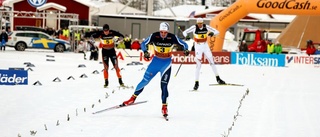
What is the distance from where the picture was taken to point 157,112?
12.8 m

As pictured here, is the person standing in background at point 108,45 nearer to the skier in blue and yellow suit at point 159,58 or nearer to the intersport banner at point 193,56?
the skier in blue and yellow suit at point 159,58

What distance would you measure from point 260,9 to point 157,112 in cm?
2110

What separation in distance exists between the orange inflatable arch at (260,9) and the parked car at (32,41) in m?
14.0

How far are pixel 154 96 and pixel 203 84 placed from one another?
13.6 ft

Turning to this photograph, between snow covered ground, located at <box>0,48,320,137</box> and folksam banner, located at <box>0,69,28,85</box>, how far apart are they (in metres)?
0.40

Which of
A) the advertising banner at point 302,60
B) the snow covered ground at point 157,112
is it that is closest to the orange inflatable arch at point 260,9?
the advertising banner at point 302,60

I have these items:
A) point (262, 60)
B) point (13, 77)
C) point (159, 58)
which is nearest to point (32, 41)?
point (262, 60)

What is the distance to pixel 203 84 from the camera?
19562 millimetres

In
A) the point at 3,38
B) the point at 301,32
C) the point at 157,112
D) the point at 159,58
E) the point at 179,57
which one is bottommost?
the point at 157,112

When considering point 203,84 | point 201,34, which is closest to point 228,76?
point 203,84

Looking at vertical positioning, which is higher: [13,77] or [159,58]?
[159,58]

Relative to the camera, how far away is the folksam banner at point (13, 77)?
1722 centimetres

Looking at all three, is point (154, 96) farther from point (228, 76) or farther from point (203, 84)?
point (228, 76)

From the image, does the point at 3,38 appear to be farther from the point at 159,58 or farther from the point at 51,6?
the point at 159,58
